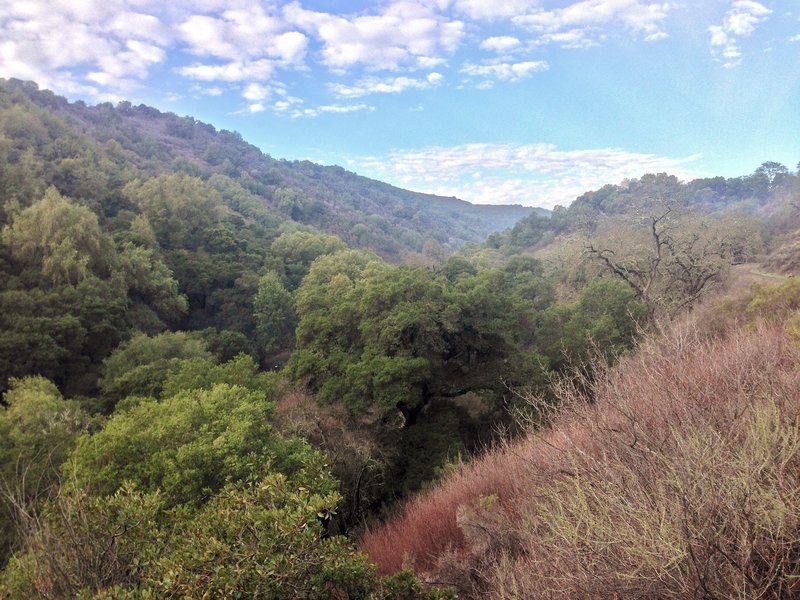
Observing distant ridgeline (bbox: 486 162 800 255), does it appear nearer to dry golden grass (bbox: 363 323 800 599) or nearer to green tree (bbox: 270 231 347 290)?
green tree (bbox: 270 231 347 290)

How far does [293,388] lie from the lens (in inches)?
563

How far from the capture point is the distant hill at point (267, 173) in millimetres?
71438

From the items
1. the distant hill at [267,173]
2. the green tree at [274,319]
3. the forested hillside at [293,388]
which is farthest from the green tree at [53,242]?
the distant hill at [267,173]

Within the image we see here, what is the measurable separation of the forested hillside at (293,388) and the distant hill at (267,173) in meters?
28.2

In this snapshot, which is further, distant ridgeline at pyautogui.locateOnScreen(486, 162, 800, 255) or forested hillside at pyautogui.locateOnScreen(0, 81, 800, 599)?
distant ridgeline at pyautogui.locateOnScreen(486, 162, 800, 255)

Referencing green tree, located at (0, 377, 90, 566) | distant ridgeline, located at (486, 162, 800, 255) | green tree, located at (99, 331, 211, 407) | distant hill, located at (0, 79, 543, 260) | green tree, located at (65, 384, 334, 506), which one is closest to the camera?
green tree, located at (65, 384, 334, 506)

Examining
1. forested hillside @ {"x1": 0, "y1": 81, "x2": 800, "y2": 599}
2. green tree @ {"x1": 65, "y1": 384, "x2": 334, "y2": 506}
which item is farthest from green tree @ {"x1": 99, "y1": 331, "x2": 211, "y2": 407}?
green tree @ {"x1": 65, "y1": 384, "x2": 334, "y2": 506}

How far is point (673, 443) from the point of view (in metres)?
3.27

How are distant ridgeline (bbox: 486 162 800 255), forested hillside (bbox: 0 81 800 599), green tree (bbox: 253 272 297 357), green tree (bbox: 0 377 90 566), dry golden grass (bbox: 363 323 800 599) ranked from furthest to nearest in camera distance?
distant ridgeline (bbox: 486 162 800 255) < green tree (bbox: 253 272 297 357) < green tree (bbox: 0 377 90 566) < forested hillside (bbox: 0 81 800 599) < dry golden grass (bbox: 363 323 800 599)

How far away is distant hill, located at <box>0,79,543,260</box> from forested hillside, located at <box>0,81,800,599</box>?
28.2 metres

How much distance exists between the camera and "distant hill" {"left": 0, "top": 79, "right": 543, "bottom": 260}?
7144 cm

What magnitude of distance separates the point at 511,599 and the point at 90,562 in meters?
3.06

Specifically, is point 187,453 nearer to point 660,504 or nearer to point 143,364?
point 660,504

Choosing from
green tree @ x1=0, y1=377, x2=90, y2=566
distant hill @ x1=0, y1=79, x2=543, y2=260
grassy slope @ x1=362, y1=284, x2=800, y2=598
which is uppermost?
distant hill @ x1=0, y1=79, x2=543, y2=260
